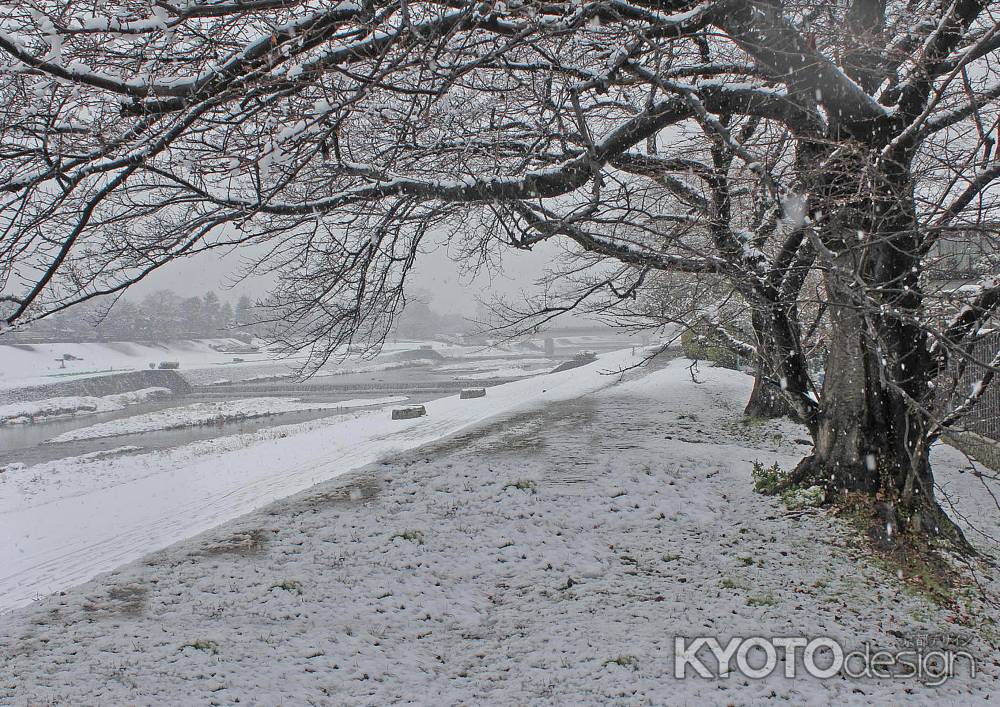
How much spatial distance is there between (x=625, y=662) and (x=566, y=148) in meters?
5.06

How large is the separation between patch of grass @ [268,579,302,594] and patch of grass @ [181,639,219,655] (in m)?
0.95

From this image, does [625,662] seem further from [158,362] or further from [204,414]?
[158,362]

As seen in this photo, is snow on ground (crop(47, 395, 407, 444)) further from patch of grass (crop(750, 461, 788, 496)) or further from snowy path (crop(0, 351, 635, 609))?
patch of grass (crop(750, 461, 788, 496))

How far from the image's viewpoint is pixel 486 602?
550 cm

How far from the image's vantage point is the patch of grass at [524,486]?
26.1ft

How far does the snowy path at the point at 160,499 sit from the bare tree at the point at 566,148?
10.1 ft

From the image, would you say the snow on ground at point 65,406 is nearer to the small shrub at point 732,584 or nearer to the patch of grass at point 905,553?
the small shrub at point 732,584

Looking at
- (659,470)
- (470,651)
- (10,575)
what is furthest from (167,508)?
(659,470)

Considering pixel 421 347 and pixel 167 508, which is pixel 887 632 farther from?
pixel 421 347

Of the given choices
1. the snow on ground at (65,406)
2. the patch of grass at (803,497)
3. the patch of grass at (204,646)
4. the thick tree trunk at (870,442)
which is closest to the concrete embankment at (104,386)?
the snow on ground at (65,406)

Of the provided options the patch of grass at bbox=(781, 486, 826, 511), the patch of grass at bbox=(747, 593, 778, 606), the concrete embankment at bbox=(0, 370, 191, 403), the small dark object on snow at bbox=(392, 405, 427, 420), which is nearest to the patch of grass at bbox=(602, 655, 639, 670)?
the patch of grass at bbox=(747, 593, 778, 606)

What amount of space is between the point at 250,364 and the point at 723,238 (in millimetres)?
57555

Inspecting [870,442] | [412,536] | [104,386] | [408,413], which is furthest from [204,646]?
[104,386]

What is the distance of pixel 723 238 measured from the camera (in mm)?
7004
